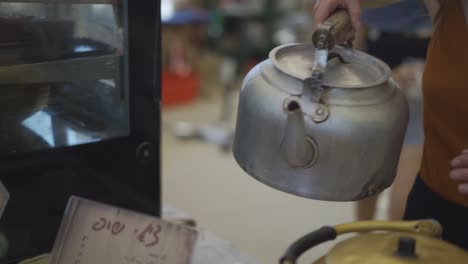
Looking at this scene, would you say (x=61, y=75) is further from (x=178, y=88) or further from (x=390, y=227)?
(x=178, y=88)

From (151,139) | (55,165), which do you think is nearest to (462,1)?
(151,139)

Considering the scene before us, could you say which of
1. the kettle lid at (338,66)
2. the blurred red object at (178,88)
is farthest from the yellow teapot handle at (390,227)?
the blurred red object at (178,88)

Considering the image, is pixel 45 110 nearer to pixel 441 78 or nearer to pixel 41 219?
pixel 41 219

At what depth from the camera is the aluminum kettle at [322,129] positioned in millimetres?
637

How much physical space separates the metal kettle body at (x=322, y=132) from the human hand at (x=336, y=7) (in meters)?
0.09

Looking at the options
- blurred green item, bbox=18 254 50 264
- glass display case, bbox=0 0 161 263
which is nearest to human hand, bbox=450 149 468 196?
glass display case, bbox=0 0 161 263

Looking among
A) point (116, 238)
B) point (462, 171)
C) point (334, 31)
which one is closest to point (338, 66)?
point (334, 31)

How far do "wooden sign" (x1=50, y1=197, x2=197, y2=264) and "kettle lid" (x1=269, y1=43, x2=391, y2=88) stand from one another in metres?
0.23

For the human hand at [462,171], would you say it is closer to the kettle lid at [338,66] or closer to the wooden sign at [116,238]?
the kettle lid at [338,66]

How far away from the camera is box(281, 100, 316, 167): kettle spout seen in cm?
62

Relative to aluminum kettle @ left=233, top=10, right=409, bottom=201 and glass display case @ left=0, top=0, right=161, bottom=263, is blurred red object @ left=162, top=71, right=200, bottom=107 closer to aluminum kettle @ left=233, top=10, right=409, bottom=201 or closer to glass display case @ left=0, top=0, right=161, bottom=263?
glass display case @ left=0, top=0, right=161, bottom=263

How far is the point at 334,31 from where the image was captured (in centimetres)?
69

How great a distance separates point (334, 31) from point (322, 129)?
0.13 m

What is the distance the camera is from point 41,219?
33.4 inches
